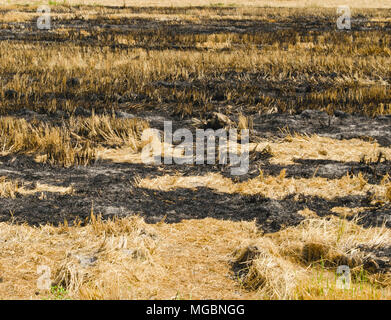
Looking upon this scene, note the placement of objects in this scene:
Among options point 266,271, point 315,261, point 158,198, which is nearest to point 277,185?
point 158,198

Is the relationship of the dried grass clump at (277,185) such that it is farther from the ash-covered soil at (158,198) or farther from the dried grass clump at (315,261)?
the dried grass clump at (315,261)

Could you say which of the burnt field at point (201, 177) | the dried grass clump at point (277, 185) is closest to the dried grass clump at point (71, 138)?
the burnt field at point (201, 177)

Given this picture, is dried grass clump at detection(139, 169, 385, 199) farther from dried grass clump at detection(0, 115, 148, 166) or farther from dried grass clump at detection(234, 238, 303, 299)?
dried grass clump at detection(234, 238, 303, 299)

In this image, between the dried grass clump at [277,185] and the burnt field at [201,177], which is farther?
the dried grass clump at [277,185]

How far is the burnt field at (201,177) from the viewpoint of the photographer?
14.4 feet

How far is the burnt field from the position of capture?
14.4 feet

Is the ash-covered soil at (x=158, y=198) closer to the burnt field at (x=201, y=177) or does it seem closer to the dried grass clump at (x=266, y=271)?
the burnt field at (x=201, y=177)

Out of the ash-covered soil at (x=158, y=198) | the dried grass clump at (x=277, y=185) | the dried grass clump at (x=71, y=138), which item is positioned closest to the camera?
the ash-covered soil at (x=158, y=198)

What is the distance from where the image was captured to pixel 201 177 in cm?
675

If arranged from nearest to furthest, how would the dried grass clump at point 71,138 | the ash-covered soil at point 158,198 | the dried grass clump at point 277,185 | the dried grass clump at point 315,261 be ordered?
1. the dried grass clump at point 315,261
2. the ash-covered soil at point 158,198
3. the dried grass clump at point 277,185
4. the dried grass clump at point 71,138

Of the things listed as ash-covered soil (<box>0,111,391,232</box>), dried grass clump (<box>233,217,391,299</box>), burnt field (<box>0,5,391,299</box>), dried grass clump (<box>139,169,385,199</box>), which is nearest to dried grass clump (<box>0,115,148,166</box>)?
burnt field (<box>0,5,391,299</box>)

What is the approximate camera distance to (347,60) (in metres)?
14.1

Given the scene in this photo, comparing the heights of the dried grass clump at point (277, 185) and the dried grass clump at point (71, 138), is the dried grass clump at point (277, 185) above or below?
below
